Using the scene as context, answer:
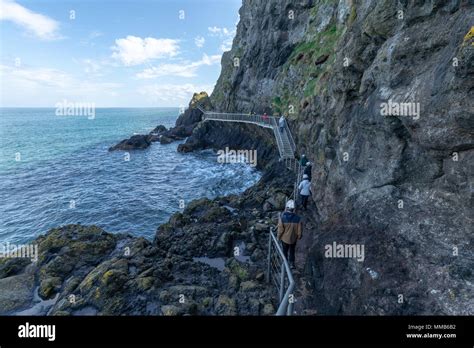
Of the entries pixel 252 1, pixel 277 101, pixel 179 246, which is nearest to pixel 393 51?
pixel 179 246

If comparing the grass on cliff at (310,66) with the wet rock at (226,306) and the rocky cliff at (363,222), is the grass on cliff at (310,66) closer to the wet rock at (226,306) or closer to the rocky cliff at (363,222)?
the rocky cliff at (363,222)

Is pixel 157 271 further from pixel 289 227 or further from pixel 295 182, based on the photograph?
pixel 295 182

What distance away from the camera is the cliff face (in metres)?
6.12

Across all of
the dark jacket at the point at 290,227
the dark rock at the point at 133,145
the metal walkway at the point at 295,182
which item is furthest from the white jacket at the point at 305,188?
the dark rock at the point at 133,145

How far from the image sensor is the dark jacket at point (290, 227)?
8188 mm

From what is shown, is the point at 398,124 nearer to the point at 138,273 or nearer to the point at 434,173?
the point at 434,173

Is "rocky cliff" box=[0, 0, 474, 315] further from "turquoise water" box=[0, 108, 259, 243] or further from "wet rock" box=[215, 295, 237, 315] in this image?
"turquoise water" box=[0, 108, 259, 243]

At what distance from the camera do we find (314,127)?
17609mm

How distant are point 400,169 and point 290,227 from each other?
4032mm

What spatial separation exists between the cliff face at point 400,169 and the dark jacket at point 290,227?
→ 1.69m

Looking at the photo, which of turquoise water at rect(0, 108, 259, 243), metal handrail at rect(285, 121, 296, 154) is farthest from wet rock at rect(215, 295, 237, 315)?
metal handrail at rect(285, 121, 296, 154)
